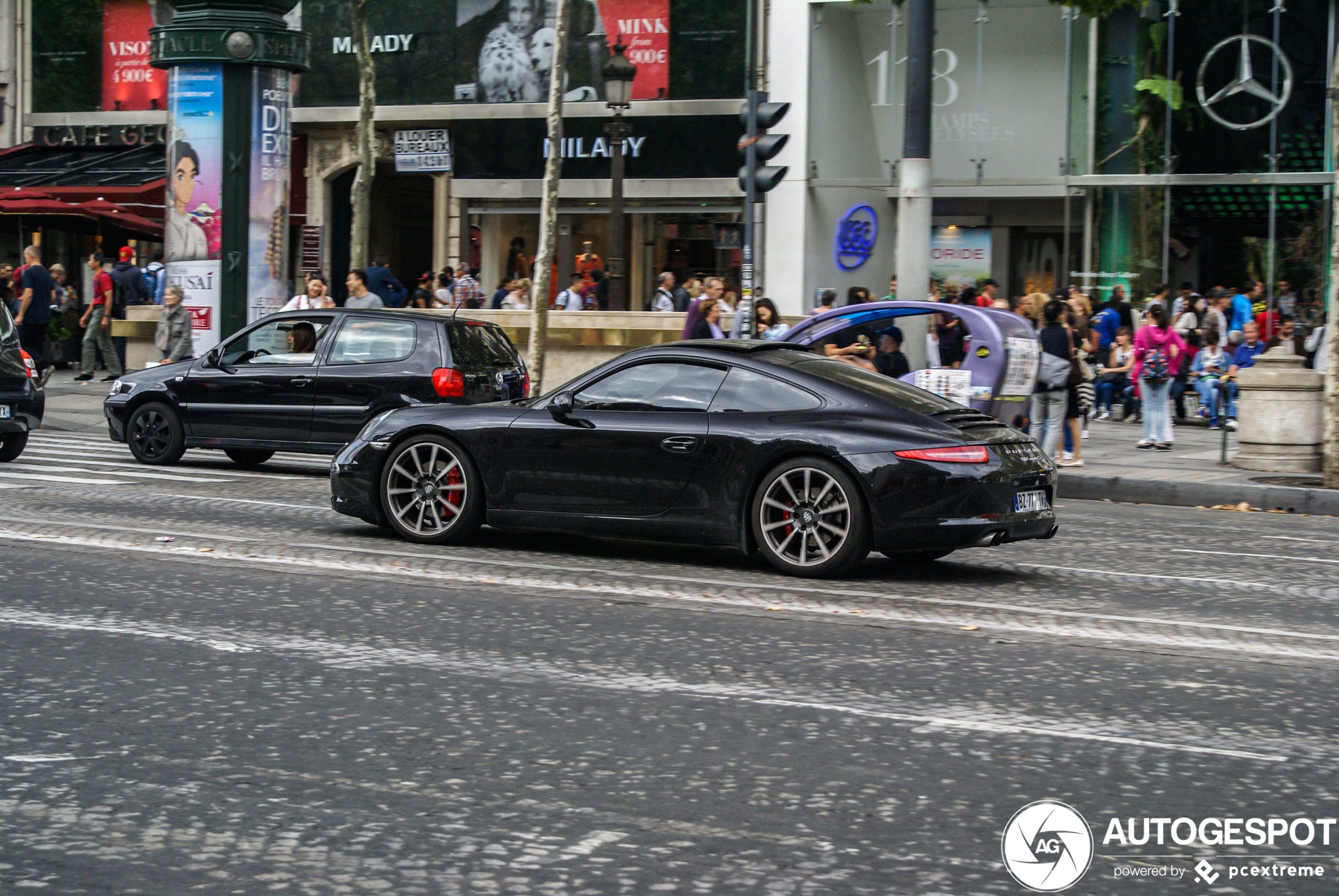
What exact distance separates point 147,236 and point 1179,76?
17844 mm

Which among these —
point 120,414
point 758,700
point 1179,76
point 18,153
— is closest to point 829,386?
point 758,700

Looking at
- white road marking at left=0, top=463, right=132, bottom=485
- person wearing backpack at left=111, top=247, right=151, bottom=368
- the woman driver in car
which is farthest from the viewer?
person wearing backpack at left=111, top=247, right=151, bottom=368

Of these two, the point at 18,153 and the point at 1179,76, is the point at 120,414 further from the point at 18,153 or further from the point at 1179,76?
the point at 18,153

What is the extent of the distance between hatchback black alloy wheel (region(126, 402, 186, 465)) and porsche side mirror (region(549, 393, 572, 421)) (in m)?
6.74

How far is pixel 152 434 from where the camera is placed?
1466 cm

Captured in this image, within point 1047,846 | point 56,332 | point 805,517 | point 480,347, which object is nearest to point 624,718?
point 1047,846

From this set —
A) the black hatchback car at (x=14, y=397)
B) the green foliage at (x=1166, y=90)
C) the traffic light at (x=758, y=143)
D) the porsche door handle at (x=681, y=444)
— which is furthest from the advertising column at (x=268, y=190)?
the porsche door handle at (x=681, y=444)

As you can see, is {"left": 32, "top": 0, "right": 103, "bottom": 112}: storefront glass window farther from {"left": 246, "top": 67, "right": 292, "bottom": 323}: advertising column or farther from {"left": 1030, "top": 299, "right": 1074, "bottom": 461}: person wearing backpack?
{"left": 1030, "top": 299, "right": 1074, "bottom": 461}: person wearing backpack

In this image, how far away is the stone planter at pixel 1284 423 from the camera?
15.3m

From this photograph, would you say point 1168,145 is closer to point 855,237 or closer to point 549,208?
point 855,237

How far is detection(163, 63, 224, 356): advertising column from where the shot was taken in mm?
20562

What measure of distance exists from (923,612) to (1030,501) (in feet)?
4.26

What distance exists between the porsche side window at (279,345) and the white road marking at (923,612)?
525 centimetres

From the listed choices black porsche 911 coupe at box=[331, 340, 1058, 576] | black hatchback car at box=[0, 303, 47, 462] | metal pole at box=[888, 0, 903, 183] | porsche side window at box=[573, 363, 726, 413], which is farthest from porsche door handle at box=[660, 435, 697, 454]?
metal pole at box=[888, 0, 903, 183]
